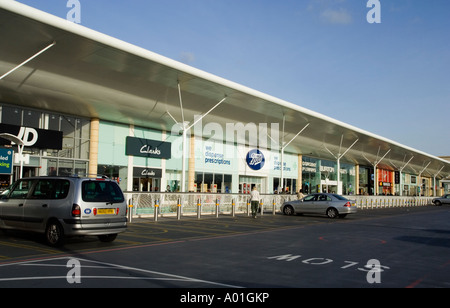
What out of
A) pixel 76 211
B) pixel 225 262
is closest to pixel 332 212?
pixel 225 262

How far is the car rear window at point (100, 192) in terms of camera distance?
1083cm

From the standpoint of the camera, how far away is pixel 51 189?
11.2 metres

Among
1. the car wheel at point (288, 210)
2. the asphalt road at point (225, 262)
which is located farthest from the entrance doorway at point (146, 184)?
the asphalt road at point (225, 262)

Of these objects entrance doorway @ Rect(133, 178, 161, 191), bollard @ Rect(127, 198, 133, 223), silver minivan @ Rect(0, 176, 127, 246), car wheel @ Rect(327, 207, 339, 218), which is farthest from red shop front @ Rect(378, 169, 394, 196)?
silver minivan @ Rect(0, 176, 127, 246)

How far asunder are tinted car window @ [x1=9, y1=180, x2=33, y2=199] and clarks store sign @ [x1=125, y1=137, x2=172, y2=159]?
19.0 m

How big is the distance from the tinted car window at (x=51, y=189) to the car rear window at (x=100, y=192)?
1.53ft

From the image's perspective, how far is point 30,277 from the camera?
7.11 m

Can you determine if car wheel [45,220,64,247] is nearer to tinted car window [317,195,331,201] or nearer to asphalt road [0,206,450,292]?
asphalt road [0,206,450,292]

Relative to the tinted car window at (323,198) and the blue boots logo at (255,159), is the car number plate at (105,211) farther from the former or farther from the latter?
the blue boots logo at (255,159)

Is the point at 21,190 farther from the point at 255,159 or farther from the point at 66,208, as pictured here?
the point at 255,159

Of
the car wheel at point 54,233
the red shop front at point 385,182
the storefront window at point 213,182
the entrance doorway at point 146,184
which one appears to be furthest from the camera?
the red shop front at point 385,182

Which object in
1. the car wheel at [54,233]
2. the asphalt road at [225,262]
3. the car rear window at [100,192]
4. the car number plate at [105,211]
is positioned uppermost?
the car rear window at [100,192]

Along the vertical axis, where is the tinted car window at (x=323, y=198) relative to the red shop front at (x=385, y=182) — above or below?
below

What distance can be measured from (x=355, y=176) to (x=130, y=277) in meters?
62.0
